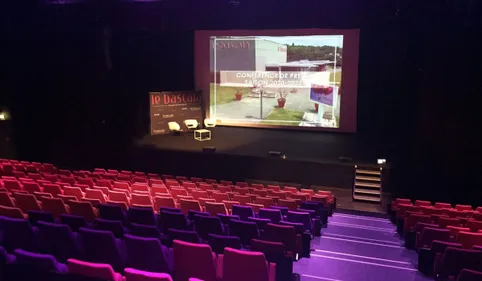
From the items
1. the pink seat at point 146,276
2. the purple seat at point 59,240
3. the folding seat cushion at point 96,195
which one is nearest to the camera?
the pink seat at point 146,276

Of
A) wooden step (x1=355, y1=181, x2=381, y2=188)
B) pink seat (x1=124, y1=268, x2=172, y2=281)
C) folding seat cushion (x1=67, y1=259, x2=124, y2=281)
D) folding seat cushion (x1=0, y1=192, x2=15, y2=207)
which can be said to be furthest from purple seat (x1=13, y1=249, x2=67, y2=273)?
wooden step (x1=355, y1=181, x2=381, y2=188)

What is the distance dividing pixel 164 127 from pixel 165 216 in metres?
10.7

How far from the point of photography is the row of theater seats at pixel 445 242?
5.30m

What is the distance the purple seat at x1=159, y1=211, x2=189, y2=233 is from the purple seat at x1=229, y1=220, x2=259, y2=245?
0.69m

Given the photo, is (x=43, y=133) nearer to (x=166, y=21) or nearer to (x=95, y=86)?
(x=95, y=86)

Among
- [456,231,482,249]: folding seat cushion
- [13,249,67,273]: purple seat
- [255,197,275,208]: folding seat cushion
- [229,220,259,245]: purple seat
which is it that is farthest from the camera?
[255,197,275,208]: folding seat cushion

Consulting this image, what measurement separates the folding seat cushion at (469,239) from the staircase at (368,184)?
611cm

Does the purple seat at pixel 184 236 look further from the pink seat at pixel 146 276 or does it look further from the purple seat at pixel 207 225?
the pink seat at pixel 146 276

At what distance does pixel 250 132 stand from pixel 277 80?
7.24 feet

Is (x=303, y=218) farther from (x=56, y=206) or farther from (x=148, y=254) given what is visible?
(x=56, y=206)

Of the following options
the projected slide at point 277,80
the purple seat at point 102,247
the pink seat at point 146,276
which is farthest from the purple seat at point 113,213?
the projected slide at point 277,80

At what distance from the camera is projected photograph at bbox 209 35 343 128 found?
16.2 meters

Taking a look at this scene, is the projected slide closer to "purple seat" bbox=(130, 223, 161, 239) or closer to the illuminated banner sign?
the illuminated banner sign

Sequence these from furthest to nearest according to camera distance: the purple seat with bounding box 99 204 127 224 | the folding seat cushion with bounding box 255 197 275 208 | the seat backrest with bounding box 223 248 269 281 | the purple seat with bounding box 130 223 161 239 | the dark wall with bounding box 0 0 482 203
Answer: the dark wall with bounding box 0 0 482 203, the folding seat cushion with bounding box 255 197 275 208, the purple seat with bounding box 99 204 127 224, the purple seat with bounding box 130 223 161 239, the seat backrest with bounding box 223 248 269 281
